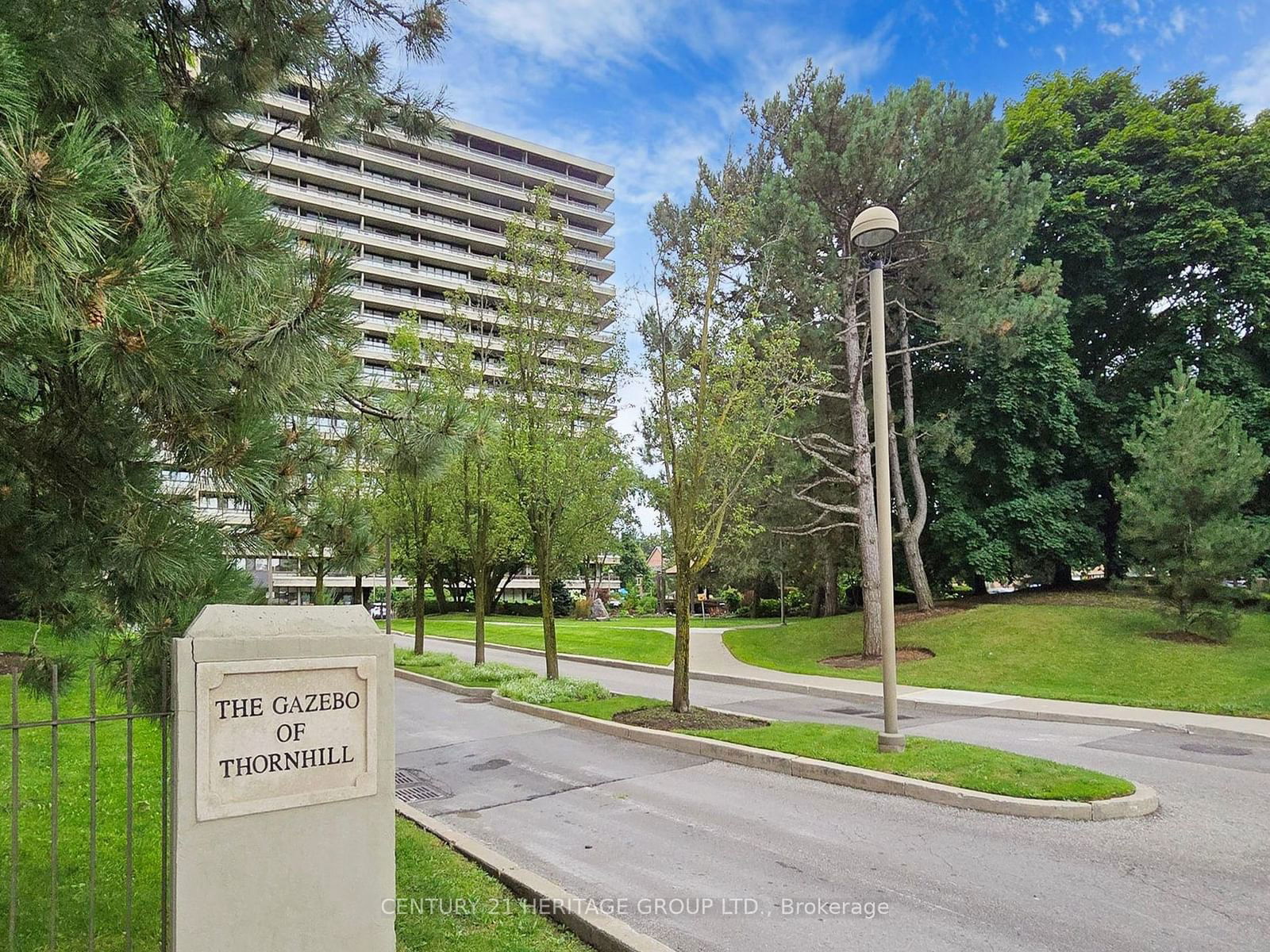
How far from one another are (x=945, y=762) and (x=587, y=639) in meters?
22.2

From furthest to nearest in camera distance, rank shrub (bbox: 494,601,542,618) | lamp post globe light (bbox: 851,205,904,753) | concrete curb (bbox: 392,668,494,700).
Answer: shrub (bbox: 494,601,542,618) → concrete curb (bbox: 392,668,494,700) → lamp post globe light (bbox: 851,205,904,753)

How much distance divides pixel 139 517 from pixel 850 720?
461 inches

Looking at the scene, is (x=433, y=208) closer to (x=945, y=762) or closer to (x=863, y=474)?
(x=863, y=474)

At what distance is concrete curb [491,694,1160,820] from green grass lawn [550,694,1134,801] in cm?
13

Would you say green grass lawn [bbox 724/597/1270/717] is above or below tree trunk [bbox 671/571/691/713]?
below

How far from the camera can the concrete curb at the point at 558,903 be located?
4.45 meters

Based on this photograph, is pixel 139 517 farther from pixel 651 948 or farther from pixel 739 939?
pixel 739 939

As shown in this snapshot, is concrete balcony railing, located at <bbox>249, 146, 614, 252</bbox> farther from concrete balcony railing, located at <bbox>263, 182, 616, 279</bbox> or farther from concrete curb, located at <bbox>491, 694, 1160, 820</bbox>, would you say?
concrete curb, located at <bbox>491, 694, 1160, 820</bbox>

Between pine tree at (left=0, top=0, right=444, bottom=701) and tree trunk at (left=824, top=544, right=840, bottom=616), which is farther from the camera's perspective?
tree trunk at (left=824, top=544, right=840, bottom=616)

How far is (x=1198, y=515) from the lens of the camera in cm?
1705

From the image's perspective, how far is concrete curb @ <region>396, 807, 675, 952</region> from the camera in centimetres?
445

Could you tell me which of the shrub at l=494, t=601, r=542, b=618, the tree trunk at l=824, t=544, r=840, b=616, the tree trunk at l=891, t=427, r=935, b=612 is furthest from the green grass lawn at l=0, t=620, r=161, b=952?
the shrub at l=494, t=601, r=542, b=618

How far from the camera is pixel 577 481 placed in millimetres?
15508

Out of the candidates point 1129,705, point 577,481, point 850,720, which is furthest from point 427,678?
point 1129,705
